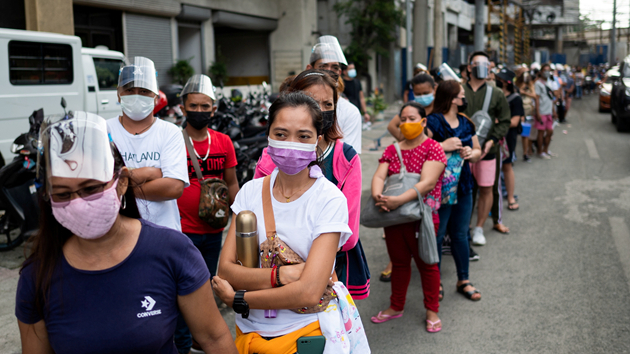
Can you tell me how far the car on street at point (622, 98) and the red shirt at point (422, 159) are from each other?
524 inches

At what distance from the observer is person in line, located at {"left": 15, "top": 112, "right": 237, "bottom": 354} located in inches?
63.9

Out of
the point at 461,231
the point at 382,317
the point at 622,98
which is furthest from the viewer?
the point at 622,98

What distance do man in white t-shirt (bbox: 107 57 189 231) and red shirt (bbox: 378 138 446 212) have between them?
1.66 m

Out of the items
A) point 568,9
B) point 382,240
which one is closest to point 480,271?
point 382,240

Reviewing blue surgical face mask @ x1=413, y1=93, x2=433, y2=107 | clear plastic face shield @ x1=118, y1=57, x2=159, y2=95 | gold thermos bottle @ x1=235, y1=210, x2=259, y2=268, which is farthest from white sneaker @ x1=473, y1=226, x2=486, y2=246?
gold thermos bottle @ x1=235, y1=210, x2=259, y2=268

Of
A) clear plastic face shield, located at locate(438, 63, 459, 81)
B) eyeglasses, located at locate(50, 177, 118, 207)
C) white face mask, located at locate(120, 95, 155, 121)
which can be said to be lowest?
eyeglasses, located at locate(50, 177, 118, 207)

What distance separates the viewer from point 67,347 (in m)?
1.68

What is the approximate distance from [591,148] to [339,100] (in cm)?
1129

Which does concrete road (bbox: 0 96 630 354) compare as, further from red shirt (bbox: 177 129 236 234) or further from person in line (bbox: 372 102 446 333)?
red shirt (bbox: 177 129 236 234)

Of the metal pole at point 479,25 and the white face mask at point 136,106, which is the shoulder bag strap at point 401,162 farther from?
the metal pole at point 479,25

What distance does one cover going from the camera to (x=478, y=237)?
6.12 meters

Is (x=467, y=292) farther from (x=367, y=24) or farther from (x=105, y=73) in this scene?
(x=367, y=24)

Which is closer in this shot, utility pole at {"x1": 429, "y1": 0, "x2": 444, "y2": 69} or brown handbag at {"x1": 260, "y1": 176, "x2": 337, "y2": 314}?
brown handbag at {"x1": 260, "y1": 176, "x2": 337, "y2": 314}

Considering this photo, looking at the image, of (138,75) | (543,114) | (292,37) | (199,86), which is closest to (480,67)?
(199,86)
